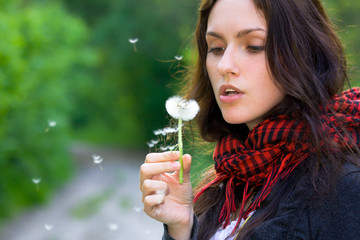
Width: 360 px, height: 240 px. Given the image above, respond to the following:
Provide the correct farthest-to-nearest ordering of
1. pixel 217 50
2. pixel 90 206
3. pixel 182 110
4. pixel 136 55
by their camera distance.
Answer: pixel 136 55
pixel 90 206
pixel 217 50
pixel 182 110

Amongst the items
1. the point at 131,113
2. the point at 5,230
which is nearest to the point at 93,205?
the point at 5,230

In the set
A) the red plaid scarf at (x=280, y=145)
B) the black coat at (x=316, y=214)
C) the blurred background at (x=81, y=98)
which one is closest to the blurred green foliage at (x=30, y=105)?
the blurred background at (x=81, y=98)

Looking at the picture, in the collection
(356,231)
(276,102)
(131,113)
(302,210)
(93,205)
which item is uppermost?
(131,113)

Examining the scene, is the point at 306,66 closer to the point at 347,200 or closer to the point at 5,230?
the point at 347,200

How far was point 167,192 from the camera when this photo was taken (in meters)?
1.60

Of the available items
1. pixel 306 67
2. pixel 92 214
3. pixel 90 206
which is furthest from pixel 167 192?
pixel 90 206

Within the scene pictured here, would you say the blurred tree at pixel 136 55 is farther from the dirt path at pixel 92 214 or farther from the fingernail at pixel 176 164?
the fingernail at pixel 176 164

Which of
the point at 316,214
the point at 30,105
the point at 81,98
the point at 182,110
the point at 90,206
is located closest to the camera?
the point at 316,214

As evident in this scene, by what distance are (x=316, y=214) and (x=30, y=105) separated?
278 inches

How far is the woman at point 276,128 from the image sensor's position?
145 cm

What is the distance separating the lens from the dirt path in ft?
24.5

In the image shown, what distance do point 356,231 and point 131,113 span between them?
16147mm

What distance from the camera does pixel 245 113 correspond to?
164 centimetres

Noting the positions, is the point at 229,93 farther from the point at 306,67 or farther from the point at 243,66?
the point at 306,67
